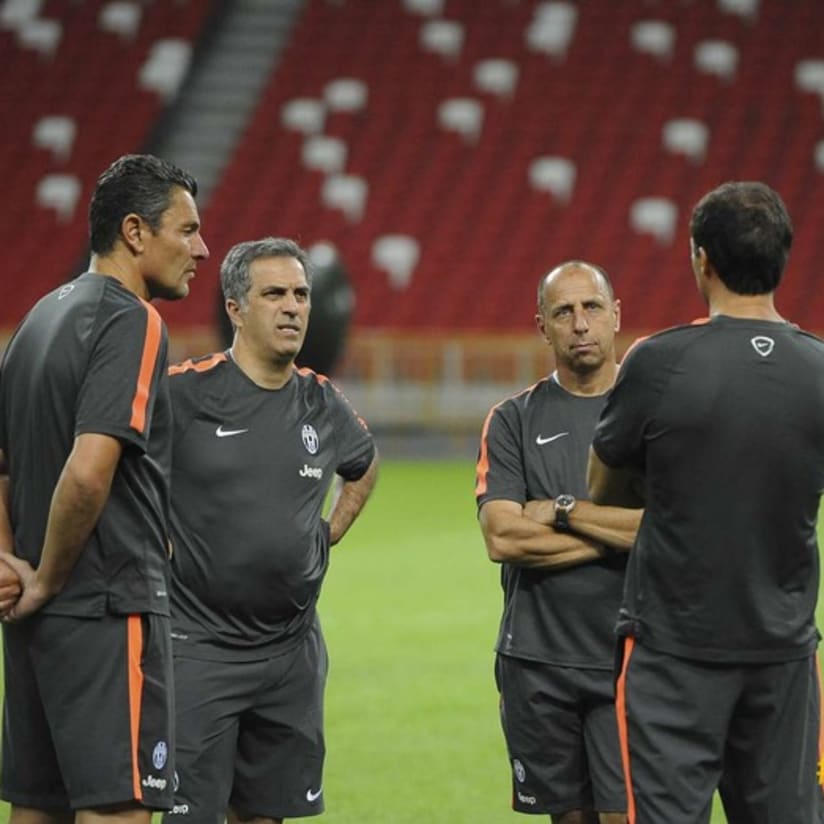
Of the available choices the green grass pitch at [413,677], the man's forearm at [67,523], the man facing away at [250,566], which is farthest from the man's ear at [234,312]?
the green grass pitch at [413,677]

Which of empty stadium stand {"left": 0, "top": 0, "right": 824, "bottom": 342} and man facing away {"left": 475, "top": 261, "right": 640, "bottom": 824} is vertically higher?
empty stadium stand {"left": 0, "top": 0, "right": 824, "bottom": 342}

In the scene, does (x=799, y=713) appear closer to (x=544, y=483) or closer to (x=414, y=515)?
(x=544, y=483)

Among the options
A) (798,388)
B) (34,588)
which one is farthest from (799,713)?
(34,588)

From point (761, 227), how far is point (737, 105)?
21.8 m

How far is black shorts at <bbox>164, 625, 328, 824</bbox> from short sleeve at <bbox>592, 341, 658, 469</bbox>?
146cm

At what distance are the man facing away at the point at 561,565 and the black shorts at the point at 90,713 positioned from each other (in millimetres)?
1234

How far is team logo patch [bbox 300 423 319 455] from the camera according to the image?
5.23m

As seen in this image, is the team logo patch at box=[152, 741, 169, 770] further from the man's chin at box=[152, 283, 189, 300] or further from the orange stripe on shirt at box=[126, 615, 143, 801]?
the man's chin at box=[152, 283, 189, 300]

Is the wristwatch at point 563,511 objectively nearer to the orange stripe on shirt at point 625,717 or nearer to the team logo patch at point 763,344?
the orange stripe on shirt at point 625,717

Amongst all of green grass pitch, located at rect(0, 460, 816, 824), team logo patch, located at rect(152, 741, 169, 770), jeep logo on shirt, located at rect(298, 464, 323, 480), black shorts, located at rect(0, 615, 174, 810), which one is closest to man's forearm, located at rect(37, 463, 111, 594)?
black shorts, located at rect(0, 615, 174, 810)

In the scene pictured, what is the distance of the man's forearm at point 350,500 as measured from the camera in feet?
18.4

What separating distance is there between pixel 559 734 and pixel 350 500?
40.4 inches

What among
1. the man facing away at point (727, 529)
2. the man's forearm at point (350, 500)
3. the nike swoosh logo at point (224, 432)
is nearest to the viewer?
the man facing away at point (727, 529)

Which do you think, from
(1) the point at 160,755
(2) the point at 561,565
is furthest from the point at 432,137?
(1) the point at 160,755
